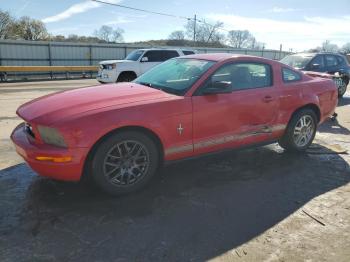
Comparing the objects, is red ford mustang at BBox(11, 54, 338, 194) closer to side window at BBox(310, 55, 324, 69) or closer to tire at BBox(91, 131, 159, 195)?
tire at BBox(91, 131, 159, 195)

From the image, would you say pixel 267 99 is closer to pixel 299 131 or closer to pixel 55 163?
pixel 299 131

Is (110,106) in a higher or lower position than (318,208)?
higher

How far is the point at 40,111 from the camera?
3.71 metres

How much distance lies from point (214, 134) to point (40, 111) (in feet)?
6.81

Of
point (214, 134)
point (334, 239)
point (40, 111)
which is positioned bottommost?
point (334, 239)

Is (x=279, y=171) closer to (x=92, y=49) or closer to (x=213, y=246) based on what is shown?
(x=213, y=246)

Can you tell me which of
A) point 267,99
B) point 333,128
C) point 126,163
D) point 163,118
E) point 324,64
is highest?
point 324,64

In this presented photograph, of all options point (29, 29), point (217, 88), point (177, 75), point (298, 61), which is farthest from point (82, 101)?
point (29, 29)

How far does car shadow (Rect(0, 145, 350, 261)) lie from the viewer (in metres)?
2.87

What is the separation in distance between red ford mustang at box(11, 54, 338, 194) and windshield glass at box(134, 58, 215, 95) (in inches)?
0.6

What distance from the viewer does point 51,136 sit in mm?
3475

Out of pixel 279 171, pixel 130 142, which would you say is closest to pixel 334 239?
pixel 279 171

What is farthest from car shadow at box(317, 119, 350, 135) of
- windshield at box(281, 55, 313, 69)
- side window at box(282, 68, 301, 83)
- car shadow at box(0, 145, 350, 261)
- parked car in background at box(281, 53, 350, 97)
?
windshield at box(281, 55, 313, 69)

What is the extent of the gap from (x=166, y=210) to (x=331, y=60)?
10751 millimetres
